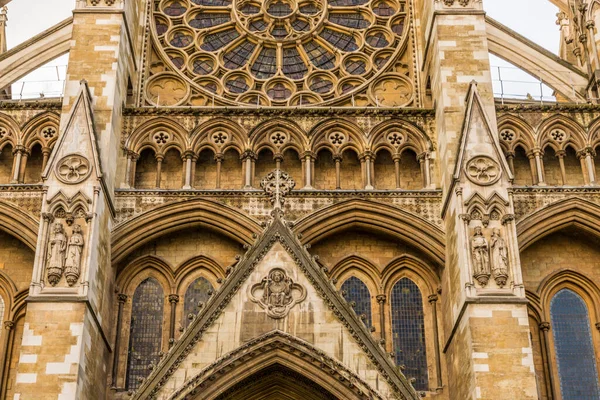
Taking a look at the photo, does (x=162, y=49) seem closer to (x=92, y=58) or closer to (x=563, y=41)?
(x=92, y=58)

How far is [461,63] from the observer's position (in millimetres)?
21594

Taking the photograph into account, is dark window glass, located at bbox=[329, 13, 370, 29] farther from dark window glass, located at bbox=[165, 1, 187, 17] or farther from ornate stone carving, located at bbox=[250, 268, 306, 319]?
ornate stone carving, located at bbox=[250, 268, 306, 319]

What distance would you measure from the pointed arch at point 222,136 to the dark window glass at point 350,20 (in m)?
4.70

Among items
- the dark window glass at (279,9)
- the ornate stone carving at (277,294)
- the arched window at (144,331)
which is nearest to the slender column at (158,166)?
the arched window at (144,331)

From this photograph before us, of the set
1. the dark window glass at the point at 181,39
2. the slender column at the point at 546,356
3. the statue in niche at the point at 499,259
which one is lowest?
the slender column at the point at 546,356

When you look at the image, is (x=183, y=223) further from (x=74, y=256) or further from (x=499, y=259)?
(x=499, y=259)

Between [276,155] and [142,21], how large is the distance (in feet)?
17.2

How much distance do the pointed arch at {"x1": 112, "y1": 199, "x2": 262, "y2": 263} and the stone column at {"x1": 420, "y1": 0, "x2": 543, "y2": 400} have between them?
4.03 m

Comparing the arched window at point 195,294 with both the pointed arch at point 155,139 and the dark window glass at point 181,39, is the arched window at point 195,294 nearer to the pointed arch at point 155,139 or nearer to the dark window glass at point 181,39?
the pointed arch at point 155,139

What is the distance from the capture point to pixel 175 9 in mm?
24969

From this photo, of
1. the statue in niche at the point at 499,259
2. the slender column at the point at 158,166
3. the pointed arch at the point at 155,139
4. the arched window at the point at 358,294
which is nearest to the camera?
the statue in niche at the point at 499,259

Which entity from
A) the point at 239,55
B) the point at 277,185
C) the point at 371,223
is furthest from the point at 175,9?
the point at 371,223

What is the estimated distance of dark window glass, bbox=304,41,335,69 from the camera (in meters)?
24.3

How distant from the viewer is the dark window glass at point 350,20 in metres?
24.9
